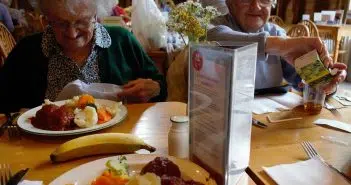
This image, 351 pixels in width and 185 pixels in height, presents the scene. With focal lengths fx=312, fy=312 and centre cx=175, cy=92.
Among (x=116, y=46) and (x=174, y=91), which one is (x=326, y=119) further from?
(x=116, y=46)

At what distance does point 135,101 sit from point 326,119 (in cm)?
75

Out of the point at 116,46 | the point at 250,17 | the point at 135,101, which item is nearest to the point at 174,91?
the point at 135,101

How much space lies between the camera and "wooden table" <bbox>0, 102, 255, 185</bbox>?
78 cm

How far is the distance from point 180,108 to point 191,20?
1.47 ft

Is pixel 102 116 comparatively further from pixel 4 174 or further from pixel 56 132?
pixel 4 174

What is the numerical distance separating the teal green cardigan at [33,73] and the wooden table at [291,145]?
70 cm

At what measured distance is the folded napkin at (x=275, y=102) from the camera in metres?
1.15

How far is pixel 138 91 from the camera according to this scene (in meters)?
1.30

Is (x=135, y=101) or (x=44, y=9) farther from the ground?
(x=44, y=9)

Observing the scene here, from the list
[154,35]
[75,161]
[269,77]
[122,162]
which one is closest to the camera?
[122,162]

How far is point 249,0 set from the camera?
1.48 metres

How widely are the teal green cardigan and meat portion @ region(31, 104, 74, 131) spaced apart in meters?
0.57

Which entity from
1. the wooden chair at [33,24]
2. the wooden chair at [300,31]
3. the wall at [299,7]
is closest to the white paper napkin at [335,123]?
the wooden chair at [300,31]

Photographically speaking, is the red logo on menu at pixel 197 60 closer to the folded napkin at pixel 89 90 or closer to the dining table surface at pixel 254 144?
the dining table surface at pixel 254 144
